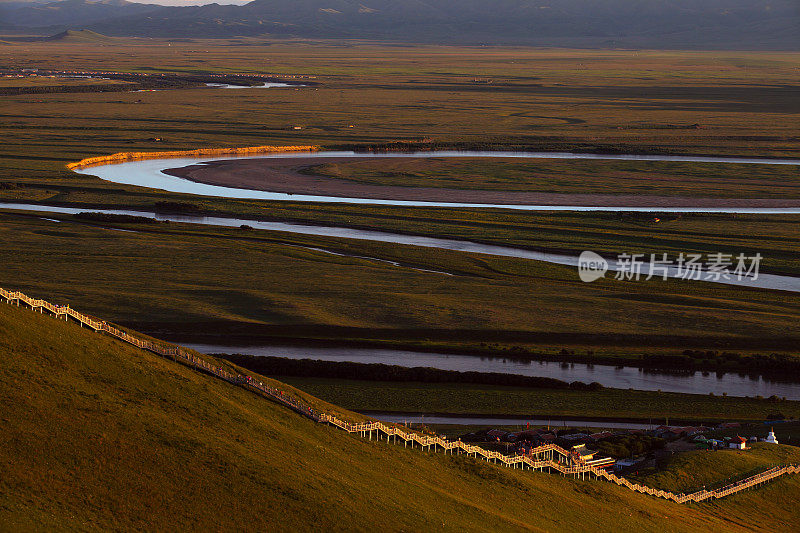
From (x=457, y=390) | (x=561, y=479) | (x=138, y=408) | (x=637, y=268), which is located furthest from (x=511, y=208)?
(x=138, y=408)

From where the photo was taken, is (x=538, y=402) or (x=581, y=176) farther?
(x=581, y=176)

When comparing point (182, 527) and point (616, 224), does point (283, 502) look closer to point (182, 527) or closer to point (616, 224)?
point (182, 527)

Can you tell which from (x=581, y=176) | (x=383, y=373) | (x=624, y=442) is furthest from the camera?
(x=581, y=176)

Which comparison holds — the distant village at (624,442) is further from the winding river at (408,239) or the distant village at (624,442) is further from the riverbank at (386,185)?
the riverbank at (386,185)

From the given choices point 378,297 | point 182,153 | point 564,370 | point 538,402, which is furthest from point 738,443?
point 182,153

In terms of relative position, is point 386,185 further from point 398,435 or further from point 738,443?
point 398,435
